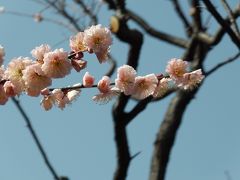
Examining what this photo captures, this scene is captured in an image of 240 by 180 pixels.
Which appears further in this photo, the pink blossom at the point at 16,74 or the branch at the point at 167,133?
the branch at the point at 167,133

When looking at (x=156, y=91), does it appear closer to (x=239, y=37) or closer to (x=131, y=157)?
(x=239, y=37)

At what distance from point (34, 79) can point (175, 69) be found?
17.3 inches

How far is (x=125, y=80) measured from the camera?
1.53m

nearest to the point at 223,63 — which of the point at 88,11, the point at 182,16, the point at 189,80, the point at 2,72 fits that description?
the point at 182,16

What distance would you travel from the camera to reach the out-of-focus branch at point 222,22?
6.18ft

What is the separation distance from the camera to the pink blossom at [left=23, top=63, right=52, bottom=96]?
1.42 metres

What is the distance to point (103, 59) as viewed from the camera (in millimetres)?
1477

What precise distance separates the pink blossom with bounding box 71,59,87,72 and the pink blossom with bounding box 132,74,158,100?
0.71ft

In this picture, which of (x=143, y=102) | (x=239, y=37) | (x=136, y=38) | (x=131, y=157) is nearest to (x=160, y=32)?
(x=136, y=38)

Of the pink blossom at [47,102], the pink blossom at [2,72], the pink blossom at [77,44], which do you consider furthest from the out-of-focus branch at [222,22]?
the pink blossom at [2,72]

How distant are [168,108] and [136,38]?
0.56 metres

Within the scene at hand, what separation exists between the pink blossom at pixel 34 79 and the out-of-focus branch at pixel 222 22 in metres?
0.74

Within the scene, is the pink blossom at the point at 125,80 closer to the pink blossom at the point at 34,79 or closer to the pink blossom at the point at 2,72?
the pink blossom at the point at 34,79

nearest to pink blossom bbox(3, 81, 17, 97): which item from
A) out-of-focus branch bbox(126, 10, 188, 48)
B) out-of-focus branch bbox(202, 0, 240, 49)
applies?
out-of-focus branch bbox(202, 0, 240, 49)
